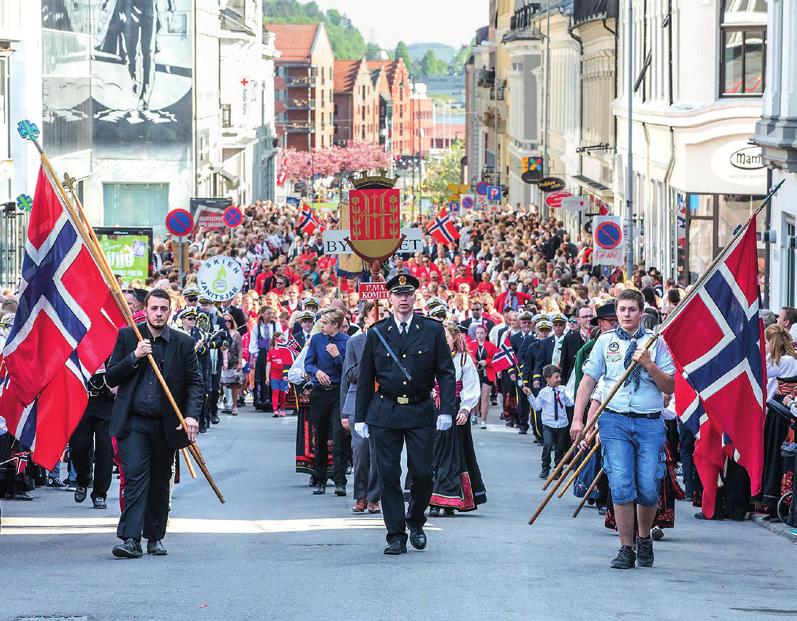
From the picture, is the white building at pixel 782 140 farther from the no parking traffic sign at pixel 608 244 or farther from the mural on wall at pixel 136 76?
the mural on wall at pixel 136 76

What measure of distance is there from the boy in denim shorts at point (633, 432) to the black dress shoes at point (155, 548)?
2749 mm

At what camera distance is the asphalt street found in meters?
9.48

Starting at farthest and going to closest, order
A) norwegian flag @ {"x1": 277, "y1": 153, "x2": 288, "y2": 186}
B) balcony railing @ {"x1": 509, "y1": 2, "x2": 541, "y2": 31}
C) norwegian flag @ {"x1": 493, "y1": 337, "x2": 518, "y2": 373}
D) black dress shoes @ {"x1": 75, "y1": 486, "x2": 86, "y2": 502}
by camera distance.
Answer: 1. norwegian flag @ {"x1": 277, "y1": 153, "x2": 288, "y2": 186}
2. balcony railing @ {"x1": 509, "y1": 2, "x2": 541, "y2": 31}
3. norwegian flag @ {"x1": 493, "y1": 337, "x2": 518, "y2": 373}
4. black dress shoes @ {"x1": 75, "y1": 486, "x2": 86, "y2": 502}

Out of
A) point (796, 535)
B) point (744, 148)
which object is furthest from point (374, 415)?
point (744, 148)

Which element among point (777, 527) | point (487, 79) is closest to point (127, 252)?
point (777, 527)

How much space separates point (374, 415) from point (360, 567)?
1375 millimetres

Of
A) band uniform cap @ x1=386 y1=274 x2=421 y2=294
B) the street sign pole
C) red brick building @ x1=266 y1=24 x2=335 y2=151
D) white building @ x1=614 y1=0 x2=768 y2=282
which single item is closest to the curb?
band uniform cap @ x1=386 y1=274 x2=421 y2=294

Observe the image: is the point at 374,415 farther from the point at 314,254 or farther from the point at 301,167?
the point at 301,167

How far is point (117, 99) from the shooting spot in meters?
63.4

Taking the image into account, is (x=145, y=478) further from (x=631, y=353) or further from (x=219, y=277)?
(x=219, y=277)

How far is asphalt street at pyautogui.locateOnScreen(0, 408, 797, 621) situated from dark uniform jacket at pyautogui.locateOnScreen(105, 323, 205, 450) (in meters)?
0.83

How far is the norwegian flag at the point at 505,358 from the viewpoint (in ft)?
77.8

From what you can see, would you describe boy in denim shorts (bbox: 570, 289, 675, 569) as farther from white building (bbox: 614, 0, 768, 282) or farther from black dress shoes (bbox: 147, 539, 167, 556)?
white building (bbox: 614, 0, 768, 282)

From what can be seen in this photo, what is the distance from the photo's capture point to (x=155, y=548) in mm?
11578
